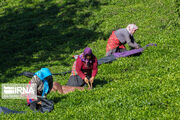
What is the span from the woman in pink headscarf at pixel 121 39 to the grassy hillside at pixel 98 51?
1.03 m

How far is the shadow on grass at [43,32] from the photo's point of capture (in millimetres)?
20391

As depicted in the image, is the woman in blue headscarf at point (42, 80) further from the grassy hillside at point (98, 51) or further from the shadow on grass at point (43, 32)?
the shadow on grass at point (43, 32)

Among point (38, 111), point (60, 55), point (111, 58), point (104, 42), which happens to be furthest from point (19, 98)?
point (104, 42)

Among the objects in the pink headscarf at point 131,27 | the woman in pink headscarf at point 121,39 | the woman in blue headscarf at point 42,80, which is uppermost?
the pink headscarf at point 131,27

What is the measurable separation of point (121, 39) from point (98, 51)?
392 cm

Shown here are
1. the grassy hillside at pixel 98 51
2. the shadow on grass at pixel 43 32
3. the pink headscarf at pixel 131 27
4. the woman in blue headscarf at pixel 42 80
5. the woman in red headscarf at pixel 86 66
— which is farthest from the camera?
the shadow on grass at pixel 43 32

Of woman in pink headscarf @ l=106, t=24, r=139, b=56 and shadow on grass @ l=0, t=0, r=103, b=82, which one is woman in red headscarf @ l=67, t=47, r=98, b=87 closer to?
woman in pink headscarf @ l=106, t=24, r=139, b=56

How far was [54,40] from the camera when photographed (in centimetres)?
2305

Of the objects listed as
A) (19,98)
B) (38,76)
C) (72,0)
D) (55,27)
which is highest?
(72,0)

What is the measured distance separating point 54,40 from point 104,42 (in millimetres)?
4157

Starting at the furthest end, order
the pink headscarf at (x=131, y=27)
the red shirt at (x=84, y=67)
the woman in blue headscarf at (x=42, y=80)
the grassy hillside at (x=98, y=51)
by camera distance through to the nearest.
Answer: the pink headscarf at (x=131, y=27) → the red shirt at (x=84, y=67) → the woman in blue headscarf at (x=42, y=80) → the grassy hillside at (x=98, y=51)

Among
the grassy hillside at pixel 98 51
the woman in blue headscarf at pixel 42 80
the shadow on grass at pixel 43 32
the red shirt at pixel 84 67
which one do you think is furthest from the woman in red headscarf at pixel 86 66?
the shadow on grass at pixel 43 32

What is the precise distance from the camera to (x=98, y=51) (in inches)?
746

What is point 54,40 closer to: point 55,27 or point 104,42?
point 55,27
